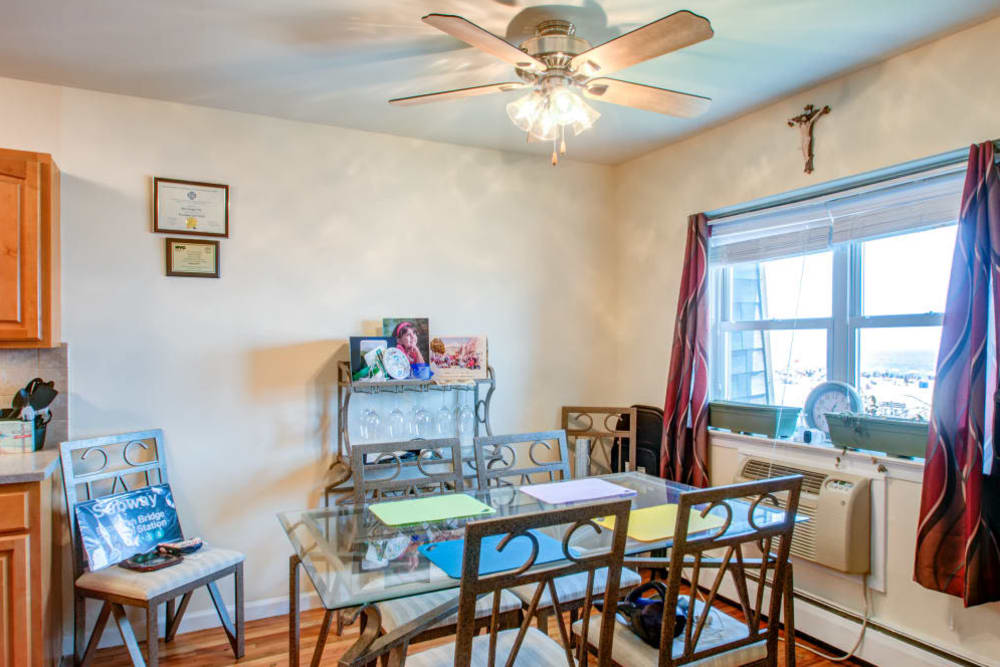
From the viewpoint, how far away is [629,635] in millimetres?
1742

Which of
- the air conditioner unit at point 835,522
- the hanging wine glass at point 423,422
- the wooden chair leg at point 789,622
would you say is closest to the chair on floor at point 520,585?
the wooden chair leg at point 789,622

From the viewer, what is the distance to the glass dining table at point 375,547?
4.96 ft

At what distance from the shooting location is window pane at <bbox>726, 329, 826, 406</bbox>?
2795 mm

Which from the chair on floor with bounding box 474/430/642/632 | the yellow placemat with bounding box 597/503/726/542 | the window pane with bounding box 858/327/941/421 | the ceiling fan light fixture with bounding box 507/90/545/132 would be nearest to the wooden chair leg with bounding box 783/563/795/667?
the yellow placemat with bounding box 597/503/726/542

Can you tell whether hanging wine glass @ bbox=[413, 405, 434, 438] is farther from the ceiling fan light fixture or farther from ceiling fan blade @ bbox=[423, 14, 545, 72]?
ceiling fan blade @ bbox=[423, 14, 545, 72]

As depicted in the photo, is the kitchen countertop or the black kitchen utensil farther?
the black kitchen utensil

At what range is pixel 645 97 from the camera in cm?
203

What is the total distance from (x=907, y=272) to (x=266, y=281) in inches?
108

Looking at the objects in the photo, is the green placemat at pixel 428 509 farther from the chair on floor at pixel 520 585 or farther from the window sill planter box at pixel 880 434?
the window sill planter box at pixel 880 434

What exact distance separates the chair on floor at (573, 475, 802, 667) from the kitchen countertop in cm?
188

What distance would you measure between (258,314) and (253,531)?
1006mm

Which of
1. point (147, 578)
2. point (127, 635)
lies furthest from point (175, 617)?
point (147, 578)

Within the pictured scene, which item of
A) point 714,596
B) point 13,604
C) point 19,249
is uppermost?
point 19,249

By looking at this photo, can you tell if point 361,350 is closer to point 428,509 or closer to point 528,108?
point 428,509
